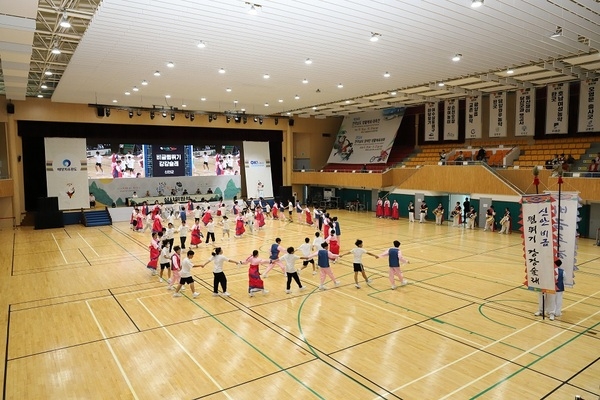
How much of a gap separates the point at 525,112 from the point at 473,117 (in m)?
3.02

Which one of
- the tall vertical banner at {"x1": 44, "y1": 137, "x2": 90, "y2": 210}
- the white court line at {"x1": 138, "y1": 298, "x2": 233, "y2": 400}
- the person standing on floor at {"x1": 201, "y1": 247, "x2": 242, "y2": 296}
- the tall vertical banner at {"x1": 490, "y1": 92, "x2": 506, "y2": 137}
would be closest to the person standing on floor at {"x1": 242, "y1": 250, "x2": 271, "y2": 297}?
the person standing on floor at {"x1": 201, "y1": 247, "x2": 242, "y2": 296}

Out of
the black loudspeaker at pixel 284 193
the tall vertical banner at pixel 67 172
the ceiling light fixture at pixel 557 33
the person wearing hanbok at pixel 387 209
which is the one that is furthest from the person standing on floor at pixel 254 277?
the black loudspeaker at pixel 284 193

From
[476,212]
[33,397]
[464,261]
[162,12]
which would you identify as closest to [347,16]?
[162,12]

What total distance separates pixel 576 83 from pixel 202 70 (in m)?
19.8

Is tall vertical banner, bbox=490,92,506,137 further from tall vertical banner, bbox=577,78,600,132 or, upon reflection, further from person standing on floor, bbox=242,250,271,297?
person standing on floor, bbox=242,250,271,297

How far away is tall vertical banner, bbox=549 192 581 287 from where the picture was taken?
9078mm

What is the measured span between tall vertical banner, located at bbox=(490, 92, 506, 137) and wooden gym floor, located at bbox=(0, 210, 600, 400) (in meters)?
11.4

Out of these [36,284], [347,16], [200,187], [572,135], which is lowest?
[36,284]

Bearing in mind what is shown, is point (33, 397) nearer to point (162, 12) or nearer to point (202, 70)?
point (162, 12)

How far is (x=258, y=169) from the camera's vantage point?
33.3 m

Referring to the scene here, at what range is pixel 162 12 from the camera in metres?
10.8

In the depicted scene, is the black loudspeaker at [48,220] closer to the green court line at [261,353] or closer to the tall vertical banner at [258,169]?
the tall vertical banner at [258,169]

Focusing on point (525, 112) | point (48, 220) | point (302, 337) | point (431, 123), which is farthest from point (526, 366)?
point (48, 220)

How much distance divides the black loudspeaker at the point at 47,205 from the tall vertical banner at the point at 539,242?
25353 millimetres
